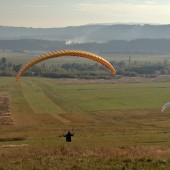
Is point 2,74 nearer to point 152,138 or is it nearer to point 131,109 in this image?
point 131,109

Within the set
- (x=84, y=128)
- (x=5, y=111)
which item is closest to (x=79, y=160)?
(x=84, y=128)

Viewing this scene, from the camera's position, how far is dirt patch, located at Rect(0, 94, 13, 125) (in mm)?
43594

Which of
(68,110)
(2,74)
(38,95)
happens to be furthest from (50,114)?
(2,74)

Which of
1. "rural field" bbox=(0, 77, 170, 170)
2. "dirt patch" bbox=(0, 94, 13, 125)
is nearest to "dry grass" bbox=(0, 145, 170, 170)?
"rural field" bbox=(0, 77, 170, 170)

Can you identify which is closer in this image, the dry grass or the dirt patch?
the dry grass

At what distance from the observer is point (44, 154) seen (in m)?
19.6

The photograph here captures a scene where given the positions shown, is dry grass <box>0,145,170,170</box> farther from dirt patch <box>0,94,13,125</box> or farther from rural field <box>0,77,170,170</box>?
dirt patch <box>0,94,13,125</box>

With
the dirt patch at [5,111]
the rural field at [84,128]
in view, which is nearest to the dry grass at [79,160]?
the rural field at [84,128]

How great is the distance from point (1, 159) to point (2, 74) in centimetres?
10679

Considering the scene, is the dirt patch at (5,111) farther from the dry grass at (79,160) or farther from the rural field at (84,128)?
the dry grass at (79,160)

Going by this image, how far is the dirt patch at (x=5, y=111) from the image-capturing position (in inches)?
1716

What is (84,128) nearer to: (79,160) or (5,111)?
(5,111)

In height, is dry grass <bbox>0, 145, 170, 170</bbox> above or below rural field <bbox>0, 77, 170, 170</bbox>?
above

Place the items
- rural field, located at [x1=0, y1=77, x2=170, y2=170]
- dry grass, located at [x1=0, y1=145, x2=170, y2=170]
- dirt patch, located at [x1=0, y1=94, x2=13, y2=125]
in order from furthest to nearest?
dirt patch, located at [x1=0, y1=94, x2=13, y2=125] < rural field, located at [x1=0, y1=77, x2=170, y2=170] < dry grass, located at [x1=0, y1=145, x2=170, y2=170]
